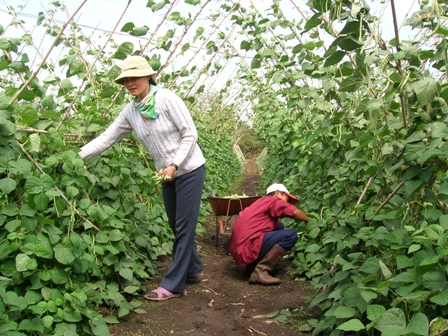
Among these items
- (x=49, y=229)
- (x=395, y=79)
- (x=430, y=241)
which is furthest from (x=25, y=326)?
(x=395, y=79)

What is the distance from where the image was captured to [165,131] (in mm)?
3625

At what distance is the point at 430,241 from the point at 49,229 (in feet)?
6.31

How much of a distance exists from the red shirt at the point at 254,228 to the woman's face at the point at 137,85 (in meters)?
1.62

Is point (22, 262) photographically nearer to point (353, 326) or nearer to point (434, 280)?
point (353, 326)

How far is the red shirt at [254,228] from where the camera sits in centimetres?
455

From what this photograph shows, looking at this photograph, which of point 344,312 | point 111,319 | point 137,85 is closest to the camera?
point 344,312

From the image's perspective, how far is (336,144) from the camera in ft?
13.2

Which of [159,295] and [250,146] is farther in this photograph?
[250,146]

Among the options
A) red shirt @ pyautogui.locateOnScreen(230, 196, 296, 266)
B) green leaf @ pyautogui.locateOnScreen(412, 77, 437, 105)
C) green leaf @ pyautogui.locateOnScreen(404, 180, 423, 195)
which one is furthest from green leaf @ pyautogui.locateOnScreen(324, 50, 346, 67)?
red shirt @ pyautogui.locateOnScreen(230, 196, 296, 266)

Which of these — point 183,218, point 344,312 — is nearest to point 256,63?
point 183,218

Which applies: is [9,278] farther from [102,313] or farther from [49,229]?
[102,313]

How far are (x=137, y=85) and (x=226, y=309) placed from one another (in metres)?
1.75

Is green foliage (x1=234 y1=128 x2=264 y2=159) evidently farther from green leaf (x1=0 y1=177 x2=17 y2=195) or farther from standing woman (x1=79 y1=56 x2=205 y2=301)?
green leaf (x1=0 y1=177 x2=17 y2=195)

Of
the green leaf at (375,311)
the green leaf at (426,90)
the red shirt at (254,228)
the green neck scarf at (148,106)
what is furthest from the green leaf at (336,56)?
the red shirt at (254,228)
